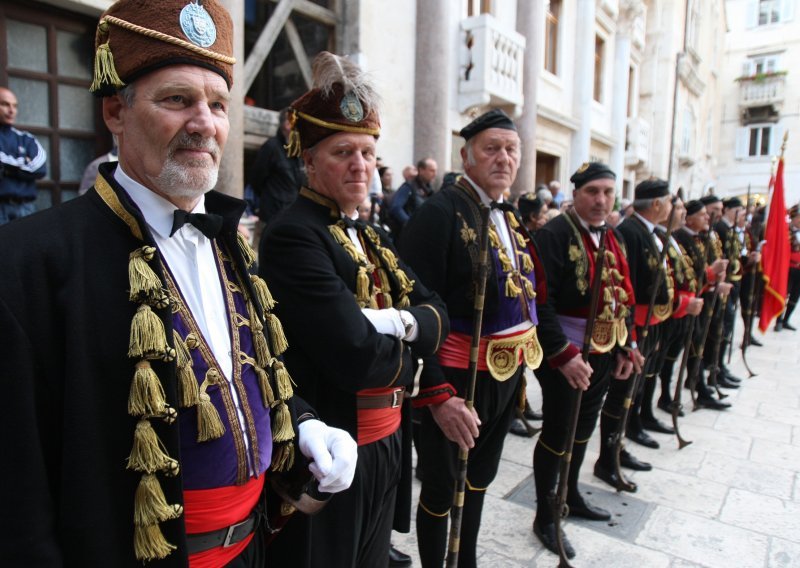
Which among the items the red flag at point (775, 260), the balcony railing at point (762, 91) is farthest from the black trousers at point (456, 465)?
the balcony railing at point (762, 91)

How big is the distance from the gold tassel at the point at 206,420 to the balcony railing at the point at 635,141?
21092 mm

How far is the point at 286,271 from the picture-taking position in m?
1.79

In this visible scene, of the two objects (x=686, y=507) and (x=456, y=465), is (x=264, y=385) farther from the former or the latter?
(x=686, y=507)

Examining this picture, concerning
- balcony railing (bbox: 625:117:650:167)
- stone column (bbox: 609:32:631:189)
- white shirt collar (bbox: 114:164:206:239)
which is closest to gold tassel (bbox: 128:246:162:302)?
white shirt collar (bbox: 114:164:206:239)

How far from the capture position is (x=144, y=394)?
1.08 m

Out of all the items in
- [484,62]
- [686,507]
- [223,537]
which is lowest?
[686,507]

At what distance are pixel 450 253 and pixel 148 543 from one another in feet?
5.60

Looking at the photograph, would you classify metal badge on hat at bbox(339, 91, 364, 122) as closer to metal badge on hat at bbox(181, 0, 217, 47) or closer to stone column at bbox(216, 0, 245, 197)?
metal badge on hat at bbox(181, 0, 217, 47)

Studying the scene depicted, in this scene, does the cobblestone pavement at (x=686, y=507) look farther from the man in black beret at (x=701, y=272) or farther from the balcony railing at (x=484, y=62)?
the balcony railing at (x=484, y=62)

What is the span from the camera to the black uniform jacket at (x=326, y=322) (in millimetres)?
1698

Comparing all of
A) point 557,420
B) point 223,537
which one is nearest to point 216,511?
point 223,537

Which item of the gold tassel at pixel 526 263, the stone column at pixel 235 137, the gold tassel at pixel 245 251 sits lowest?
the gold tassel at pixel 526 263

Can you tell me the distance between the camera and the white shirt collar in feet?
4.09

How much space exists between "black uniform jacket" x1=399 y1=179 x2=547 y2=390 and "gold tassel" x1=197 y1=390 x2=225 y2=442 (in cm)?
140
